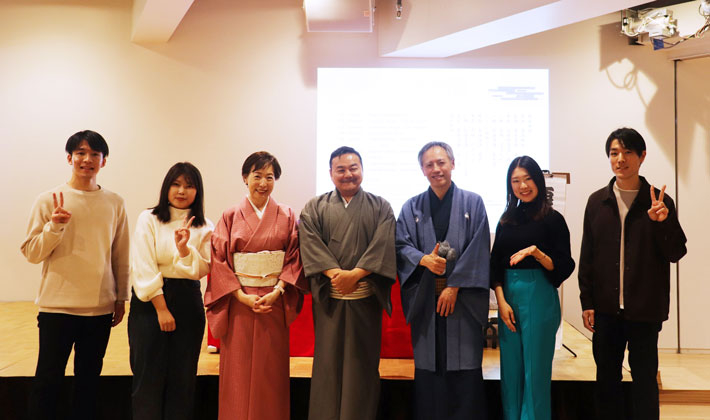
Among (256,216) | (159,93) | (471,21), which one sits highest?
(471,21)

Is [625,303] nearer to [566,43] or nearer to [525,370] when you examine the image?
[525,370]

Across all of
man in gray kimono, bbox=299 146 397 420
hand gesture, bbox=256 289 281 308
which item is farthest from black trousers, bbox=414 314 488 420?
hand gesture, bbox=256 289 281 308

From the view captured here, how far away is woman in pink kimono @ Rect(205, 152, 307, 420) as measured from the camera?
249 centimetres

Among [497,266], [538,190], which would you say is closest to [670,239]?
[538,190]

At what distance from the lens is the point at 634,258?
98.7 inches

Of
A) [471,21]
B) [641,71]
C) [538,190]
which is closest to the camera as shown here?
[538,190]

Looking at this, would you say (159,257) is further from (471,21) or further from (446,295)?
(471,21)

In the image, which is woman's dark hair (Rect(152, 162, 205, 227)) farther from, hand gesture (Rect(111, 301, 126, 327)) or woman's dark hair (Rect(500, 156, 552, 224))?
woman's dark hair (Rect(500, 156, 552, 224))

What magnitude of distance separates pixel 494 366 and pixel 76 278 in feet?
8.02

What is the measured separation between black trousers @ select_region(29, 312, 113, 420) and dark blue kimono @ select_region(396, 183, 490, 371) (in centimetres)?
152

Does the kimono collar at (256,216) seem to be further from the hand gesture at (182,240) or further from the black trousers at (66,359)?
the black trousers at (66,359)

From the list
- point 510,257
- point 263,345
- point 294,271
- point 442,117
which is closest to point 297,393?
point 263,345

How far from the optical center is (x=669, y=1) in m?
4.33

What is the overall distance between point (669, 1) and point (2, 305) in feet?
21.6
